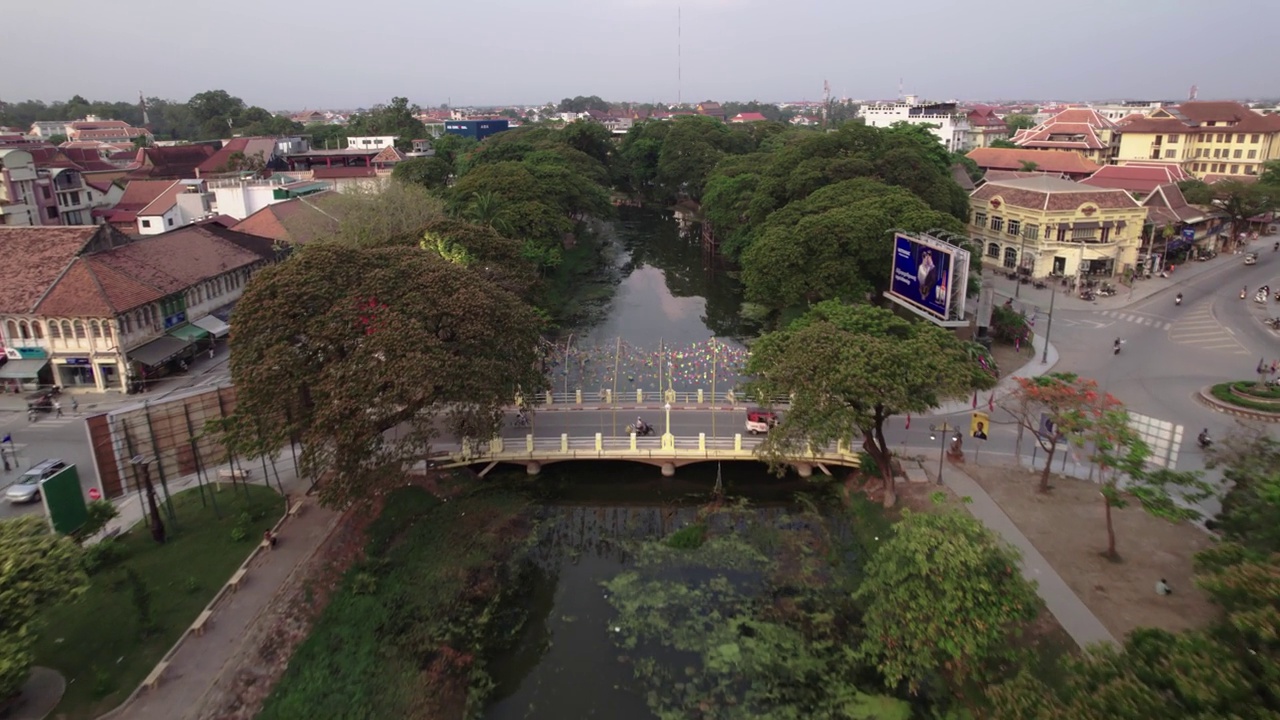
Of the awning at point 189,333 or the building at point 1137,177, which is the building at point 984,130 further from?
the awning at point 189,333

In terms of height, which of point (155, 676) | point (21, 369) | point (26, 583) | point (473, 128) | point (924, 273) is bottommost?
point (155, 676)

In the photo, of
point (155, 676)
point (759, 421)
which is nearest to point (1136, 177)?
point (759, 421)

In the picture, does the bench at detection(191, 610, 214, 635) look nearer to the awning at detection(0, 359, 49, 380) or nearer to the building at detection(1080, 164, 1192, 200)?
the awning at detection(0, 359, 49, 380)

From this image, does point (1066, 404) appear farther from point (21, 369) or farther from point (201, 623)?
point (21, 369)

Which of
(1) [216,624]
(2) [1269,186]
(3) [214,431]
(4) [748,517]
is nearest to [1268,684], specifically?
(4) [748,517]

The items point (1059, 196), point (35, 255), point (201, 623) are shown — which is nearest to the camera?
point (201, 623)

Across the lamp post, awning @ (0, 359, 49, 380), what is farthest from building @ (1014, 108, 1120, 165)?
awning @ (0, 359, 49, 380)

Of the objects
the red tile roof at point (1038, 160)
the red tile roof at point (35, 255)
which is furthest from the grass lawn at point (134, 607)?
the red tile roof at point (1038, 160)
